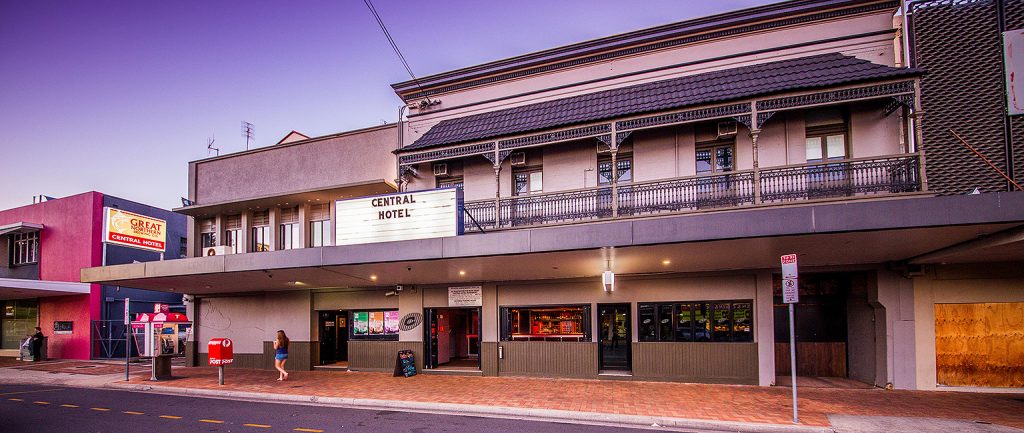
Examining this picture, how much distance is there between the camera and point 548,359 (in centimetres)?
1557

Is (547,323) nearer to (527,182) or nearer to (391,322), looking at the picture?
(527,182)

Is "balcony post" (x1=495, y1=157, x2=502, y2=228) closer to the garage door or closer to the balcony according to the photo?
the balcony

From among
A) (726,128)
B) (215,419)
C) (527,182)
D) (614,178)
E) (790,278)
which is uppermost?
(726,128)

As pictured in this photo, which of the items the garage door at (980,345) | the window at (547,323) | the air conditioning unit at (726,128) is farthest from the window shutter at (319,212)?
the garage door at (980,345)


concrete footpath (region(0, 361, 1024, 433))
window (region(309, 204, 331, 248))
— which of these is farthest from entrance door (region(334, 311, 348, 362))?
concrete footpath (region(0, 361, 1024, 433))

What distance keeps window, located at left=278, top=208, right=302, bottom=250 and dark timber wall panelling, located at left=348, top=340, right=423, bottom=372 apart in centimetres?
463

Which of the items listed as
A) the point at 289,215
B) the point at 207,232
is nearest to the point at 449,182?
the point at 289,215

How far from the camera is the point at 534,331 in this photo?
52.7ft

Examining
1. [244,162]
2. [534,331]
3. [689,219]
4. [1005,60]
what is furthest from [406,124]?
[1005,60]

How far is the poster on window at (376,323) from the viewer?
59.4 feet

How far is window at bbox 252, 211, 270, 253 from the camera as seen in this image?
2044 centimetres

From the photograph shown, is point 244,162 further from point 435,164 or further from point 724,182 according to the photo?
point 724,182

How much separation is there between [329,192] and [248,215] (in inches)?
187

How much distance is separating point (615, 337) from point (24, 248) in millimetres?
32781
